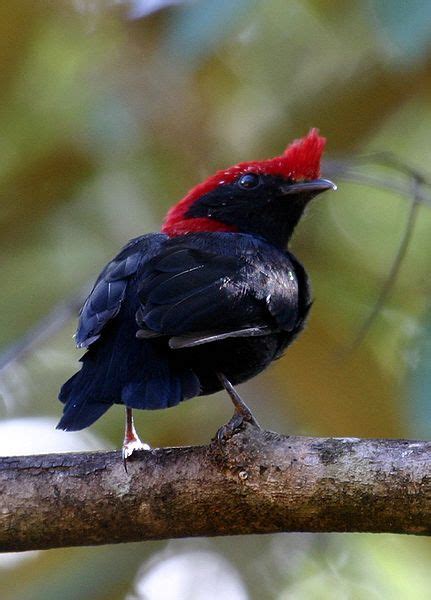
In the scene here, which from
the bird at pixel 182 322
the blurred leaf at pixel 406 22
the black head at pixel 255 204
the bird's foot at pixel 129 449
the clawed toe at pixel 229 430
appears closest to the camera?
the clawed toe at pixel 229 430

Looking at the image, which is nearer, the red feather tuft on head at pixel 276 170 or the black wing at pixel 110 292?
the black wing at pixel 110 292

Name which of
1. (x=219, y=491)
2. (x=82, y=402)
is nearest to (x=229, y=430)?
(x=219, y=491)

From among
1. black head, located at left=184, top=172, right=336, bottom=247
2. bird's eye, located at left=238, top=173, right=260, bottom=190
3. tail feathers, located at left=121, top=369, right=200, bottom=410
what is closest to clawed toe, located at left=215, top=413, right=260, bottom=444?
tail feathers, located at left=121, top=369, right=200, bottom=410

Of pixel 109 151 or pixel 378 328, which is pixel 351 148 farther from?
pixel 109 151

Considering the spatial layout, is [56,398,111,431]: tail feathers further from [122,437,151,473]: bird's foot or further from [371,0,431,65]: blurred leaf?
[371,0,431,65]: blurred leaf

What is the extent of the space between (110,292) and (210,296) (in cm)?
42

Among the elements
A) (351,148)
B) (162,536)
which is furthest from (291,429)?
(162,536)

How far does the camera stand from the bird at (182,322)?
11.0ft

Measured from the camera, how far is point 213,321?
3432 mm

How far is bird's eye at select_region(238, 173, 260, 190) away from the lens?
4668 mm

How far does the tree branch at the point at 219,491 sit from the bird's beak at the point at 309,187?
5.59ft

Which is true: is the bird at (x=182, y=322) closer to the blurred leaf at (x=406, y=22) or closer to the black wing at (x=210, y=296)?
the black wing at (x=210, y=296)

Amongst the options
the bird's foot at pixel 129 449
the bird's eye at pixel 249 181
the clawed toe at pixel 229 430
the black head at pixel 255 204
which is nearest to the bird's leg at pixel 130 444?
the bird's foot at pixel 129 449

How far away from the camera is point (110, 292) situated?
3717 millimetres
